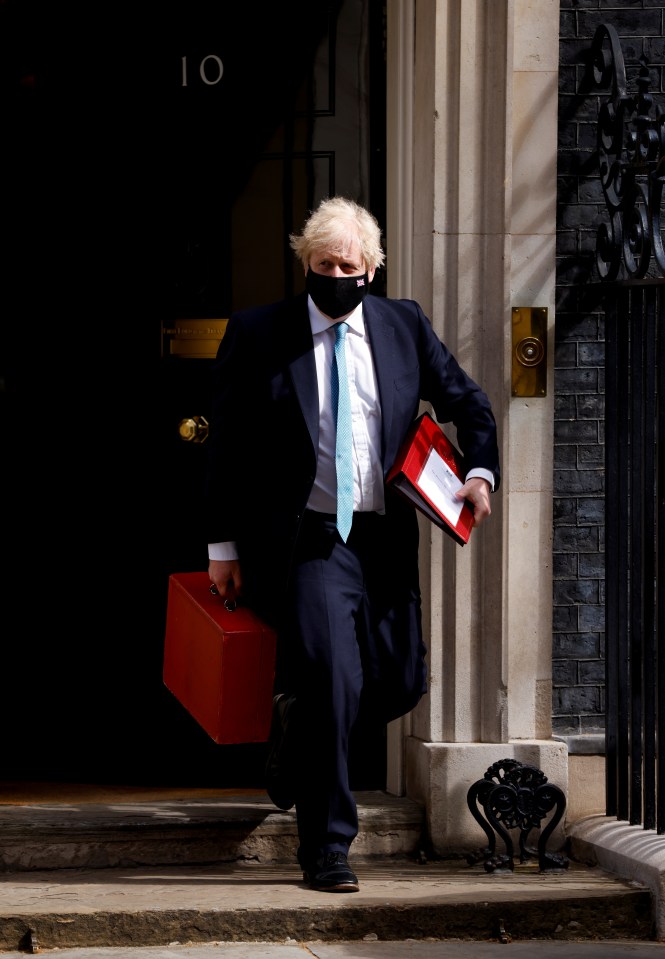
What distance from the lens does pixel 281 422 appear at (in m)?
4.76

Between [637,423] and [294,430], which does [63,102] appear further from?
[637,423]

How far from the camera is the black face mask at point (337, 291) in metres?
4.70

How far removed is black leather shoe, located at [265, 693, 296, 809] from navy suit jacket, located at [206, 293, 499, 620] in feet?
0.90

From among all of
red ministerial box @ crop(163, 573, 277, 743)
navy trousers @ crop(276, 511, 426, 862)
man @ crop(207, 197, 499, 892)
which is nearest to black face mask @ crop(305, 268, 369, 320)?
man @ crop(207, 197, 499, 892)

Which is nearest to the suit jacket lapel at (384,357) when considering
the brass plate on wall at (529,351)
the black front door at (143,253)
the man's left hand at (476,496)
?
the man's left hand at (476,496)

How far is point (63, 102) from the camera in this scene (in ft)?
18.8

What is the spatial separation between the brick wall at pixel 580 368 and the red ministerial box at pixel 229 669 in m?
1.21

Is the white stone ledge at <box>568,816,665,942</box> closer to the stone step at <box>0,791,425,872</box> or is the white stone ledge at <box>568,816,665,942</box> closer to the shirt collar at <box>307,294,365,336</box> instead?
the stone step at <box>0,791,425,872</box>

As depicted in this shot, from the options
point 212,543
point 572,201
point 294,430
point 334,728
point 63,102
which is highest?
point 63,102

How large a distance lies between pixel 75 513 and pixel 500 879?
1998 mm

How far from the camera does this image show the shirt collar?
482cm

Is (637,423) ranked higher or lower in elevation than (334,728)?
higher

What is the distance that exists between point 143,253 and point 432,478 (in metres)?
1.64

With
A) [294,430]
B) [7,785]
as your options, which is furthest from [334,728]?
[7,785]
